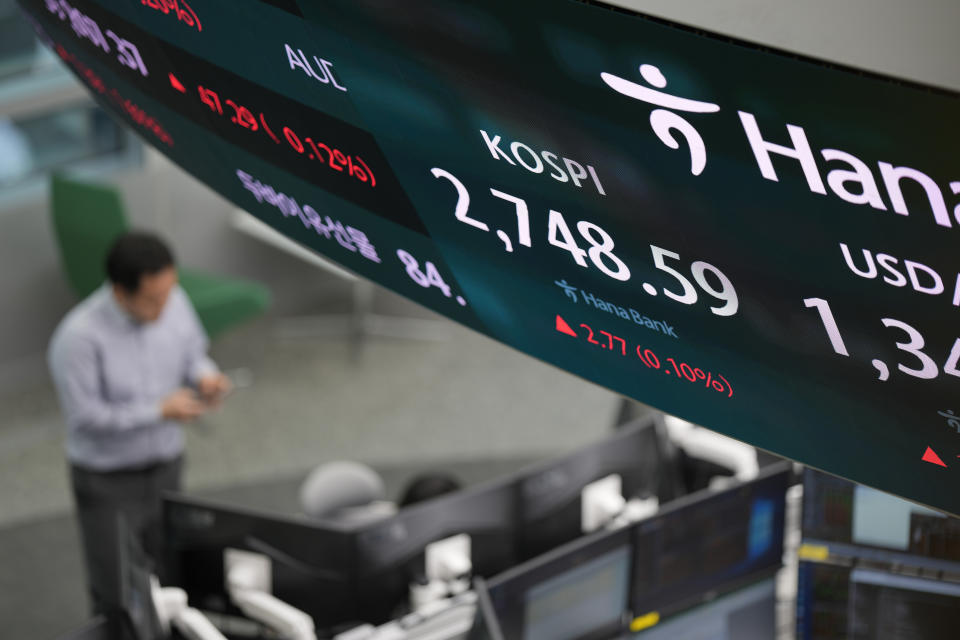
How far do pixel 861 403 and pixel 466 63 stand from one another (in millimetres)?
470

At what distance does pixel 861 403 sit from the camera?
110 cm

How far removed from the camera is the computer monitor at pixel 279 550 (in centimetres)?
306

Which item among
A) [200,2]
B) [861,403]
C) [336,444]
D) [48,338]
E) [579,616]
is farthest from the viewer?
[48,338]

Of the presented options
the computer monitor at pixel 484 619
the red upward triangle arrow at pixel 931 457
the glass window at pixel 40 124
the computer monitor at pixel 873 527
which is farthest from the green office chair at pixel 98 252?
the red upward triangle arrow at pixel 931 457

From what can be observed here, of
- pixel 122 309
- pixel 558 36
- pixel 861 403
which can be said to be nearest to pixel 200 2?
pixel 558 36

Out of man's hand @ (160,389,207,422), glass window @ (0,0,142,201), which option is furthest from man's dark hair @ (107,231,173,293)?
glass window @ (0,0,142,201)

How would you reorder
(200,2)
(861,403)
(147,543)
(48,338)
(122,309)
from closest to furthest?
(861,403) < (200,2) < (147,543) < (122,309) < (48,338)

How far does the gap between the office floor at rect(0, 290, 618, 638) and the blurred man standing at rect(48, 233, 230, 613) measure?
1022mm

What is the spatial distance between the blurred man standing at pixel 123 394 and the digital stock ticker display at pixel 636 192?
8.39ft

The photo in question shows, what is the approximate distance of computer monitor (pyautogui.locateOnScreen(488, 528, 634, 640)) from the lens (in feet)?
9.47

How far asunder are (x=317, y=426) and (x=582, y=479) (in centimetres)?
294

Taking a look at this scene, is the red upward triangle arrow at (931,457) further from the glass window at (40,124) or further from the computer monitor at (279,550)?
the glass window at (40,124)

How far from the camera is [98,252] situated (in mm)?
6180

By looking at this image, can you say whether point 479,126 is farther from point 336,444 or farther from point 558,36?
point 336,444
